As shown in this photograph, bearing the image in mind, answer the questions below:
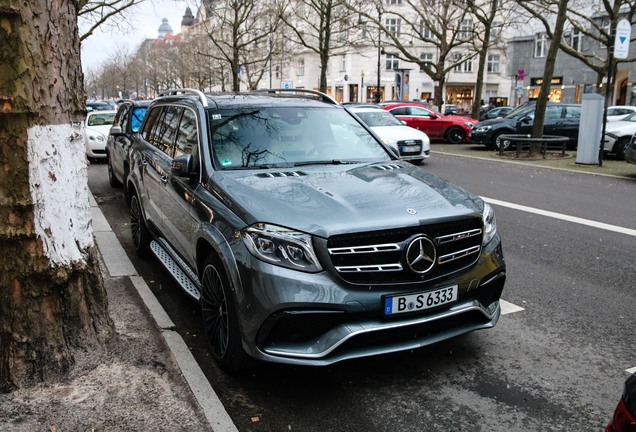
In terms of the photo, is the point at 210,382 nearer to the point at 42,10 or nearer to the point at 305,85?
the point at 42,10

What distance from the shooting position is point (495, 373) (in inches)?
151

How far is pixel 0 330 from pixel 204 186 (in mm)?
1609

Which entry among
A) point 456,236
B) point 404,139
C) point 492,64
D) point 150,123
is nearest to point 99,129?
point 404,139

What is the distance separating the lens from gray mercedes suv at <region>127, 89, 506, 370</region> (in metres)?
3.27

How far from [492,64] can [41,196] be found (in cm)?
7265

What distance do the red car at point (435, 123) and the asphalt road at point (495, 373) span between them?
55.8 ft

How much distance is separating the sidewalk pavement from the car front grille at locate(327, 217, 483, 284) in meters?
1.08

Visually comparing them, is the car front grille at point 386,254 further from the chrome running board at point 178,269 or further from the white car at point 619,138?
the white car at point 619,138

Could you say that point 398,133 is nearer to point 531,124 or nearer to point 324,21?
point 531,124

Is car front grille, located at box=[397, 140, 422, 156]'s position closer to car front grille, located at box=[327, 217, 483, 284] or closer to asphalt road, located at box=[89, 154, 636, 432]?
asphalt road, located at box=[89, 154, 636, 432]

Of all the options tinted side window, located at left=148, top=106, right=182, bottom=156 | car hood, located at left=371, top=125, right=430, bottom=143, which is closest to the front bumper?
tinted side window, located at left=148, top=106, right=182, bottom=156

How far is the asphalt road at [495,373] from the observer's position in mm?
3307

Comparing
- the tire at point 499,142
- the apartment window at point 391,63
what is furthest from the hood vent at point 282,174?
the apartment window at point 391,63

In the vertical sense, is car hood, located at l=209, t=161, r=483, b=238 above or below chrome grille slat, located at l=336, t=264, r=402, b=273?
above
